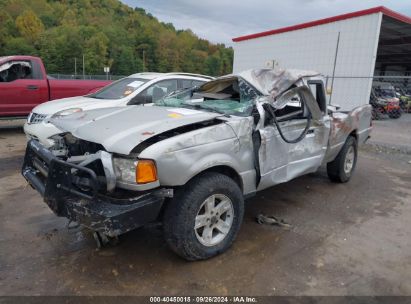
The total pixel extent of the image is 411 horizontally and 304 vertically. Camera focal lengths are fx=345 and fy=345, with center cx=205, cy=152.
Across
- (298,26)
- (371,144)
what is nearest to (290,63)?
(298,26)

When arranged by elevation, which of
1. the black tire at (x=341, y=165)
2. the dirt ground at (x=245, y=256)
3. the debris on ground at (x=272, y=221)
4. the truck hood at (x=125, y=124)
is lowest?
the dirt ground at (x=245, y=256)

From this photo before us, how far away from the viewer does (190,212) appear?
9.68ft

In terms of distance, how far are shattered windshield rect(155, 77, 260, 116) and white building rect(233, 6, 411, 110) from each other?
11680 millimetres

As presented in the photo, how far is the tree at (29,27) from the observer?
8418 centimetres

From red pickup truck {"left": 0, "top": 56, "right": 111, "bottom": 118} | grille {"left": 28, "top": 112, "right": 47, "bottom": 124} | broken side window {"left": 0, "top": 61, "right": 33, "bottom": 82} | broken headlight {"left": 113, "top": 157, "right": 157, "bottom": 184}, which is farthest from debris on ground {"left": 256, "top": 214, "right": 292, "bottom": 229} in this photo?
broken side window {"left": 0, "top": 61, "right": 33, "bottom": 82}

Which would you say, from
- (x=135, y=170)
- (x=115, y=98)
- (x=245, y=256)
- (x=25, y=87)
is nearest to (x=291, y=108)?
(x=245, y=256)

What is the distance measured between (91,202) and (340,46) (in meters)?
16.3

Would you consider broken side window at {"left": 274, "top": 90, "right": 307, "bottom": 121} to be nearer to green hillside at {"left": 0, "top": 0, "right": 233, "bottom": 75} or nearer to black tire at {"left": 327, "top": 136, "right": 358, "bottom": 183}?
black tire at {"left": 327, "top": 136, "right": 358, "bottom": 183}

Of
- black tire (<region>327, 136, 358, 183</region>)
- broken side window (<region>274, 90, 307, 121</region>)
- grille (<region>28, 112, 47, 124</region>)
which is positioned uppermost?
broken side window (<region>274, 90, 307, 121</region>)

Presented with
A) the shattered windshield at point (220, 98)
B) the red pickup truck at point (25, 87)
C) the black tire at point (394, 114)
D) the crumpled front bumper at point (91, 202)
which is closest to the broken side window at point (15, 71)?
the red pickup truck at point (25, 87)

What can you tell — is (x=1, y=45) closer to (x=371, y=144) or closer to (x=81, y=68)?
(x=81, y=68)

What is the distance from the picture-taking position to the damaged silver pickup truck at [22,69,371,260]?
2.76m

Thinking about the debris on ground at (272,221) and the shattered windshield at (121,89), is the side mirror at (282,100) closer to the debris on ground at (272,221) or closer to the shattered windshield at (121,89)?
the debris on ground at (272,221)

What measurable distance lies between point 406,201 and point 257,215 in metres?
2.54
